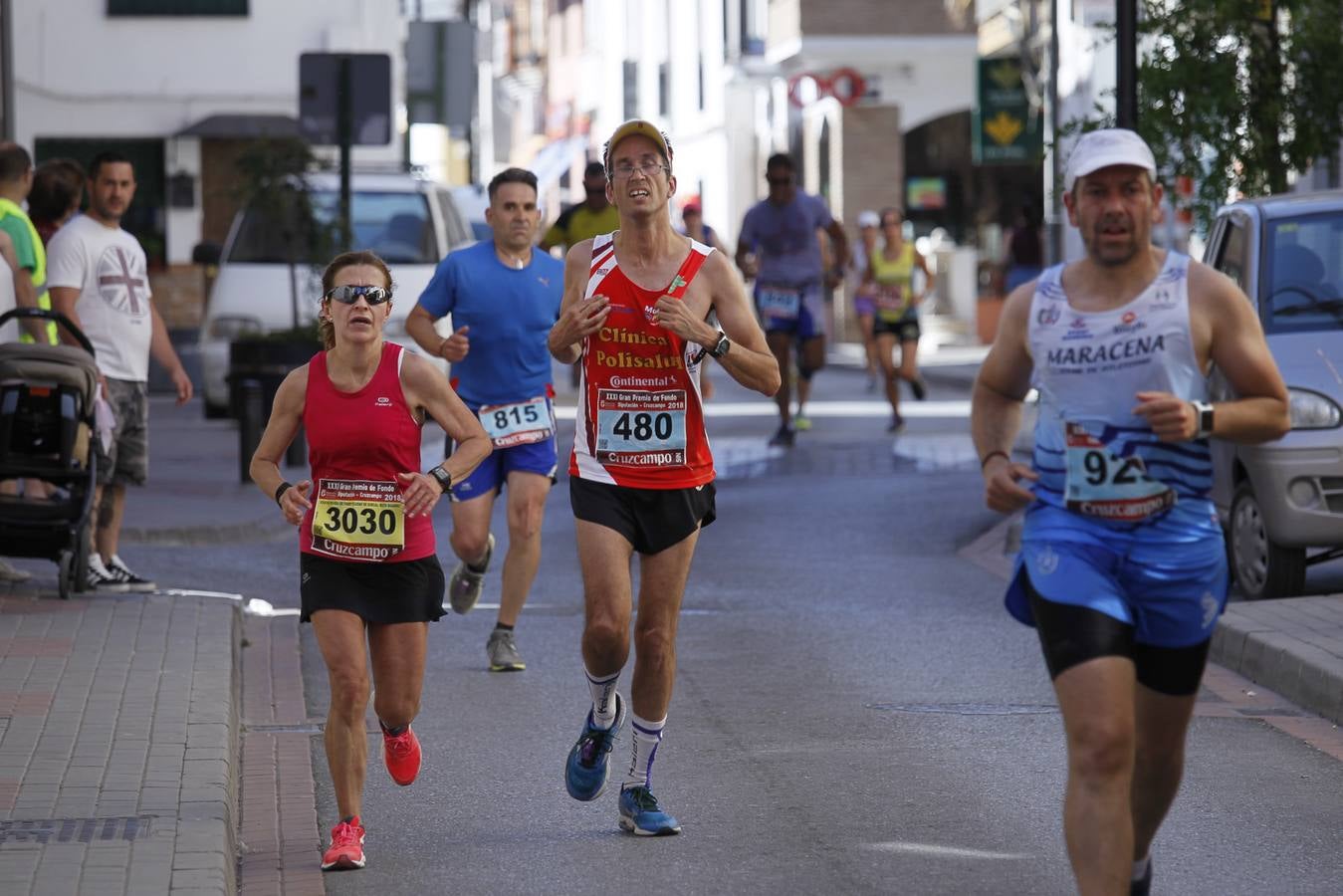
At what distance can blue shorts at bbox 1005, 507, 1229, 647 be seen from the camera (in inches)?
207

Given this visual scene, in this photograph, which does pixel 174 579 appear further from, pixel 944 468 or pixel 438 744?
pixel 944 468

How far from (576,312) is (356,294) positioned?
1.93 feet

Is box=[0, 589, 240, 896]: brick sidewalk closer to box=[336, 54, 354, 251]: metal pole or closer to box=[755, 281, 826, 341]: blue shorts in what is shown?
box=[336, 54, 354, 251]: metal pole

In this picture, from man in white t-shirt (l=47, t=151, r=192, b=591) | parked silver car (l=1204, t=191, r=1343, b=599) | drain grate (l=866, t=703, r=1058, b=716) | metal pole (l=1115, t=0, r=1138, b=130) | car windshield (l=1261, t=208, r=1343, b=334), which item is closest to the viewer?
drain grate (l=866, t=703, r=1058, b=716)

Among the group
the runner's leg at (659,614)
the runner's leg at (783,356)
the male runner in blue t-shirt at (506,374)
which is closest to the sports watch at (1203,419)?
the runner's leg at (659,614)

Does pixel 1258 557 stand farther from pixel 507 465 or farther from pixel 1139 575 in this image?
pixel 1139 575

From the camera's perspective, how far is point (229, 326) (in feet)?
68.0

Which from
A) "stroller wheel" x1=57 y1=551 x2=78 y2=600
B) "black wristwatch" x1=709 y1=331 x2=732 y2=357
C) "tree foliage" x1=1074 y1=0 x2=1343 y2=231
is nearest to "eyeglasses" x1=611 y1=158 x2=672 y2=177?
"black wristwatch" x1=709 y1=331 x2=732 y2=357

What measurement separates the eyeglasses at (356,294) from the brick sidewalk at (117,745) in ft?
4.54

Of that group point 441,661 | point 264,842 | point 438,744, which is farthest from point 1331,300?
point 264,842

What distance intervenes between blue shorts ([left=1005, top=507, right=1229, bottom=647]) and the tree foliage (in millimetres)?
11090

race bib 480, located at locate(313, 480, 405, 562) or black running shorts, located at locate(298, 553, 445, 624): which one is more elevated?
race bib 480, located at locate(313, 480, 405, 562)

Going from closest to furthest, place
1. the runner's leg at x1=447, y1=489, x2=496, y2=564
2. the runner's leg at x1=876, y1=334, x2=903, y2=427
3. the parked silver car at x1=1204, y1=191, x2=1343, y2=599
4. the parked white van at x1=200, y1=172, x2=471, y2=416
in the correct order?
the runner's leg at x1=447, y1=489, x2=496, y2=564
the parked silver car at x1=1204, y1=191, x2=1343, y2=599
the parked white van at x1=200, y1=172, x2=471, y2=416
the runner's leg at x1=876, y1=334, x2=903, y2=427

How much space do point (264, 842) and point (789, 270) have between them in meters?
13.0
